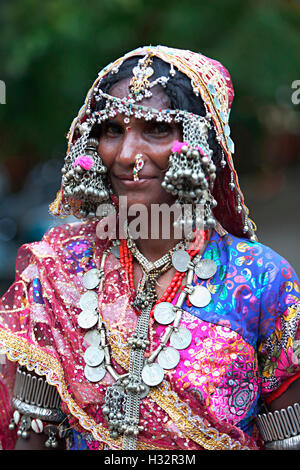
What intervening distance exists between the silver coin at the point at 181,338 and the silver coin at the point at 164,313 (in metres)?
0.06

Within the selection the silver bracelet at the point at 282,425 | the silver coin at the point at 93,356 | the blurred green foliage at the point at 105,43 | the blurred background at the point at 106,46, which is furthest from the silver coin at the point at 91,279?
the blurred green foliage at the point at 105,43

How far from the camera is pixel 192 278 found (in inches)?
103

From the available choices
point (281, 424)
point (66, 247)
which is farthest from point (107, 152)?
point (281, 424)

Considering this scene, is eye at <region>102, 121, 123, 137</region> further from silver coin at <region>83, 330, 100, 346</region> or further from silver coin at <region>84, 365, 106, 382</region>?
silver coin at <region>84, 365, 106, 382</region>

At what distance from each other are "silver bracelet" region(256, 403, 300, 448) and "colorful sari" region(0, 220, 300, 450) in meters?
0.06

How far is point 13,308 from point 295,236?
880 cm

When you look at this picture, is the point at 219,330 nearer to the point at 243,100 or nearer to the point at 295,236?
the point at 243,100

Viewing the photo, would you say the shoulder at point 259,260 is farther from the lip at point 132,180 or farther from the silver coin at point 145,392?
the silver coin at point 145,392

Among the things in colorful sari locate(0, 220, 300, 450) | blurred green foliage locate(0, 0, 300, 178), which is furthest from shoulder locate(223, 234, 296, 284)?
blurred green foliage locate(0, 0, 300, 178)

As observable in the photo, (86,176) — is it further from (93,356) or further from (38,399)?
(38,399)

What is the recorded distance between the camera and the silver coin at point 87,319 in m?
2.58

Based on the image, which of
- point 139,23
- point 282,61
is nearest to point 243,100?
point 282,61

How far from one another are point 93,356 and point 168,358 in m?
0.30
